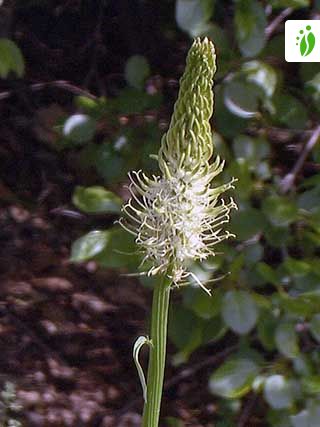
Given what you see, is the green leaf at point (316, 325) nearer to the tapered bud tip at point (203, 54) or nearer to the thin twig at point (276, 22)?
the thin twig at point (276, 22)

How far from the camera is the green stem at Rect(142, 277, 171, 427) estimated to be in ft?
2.79

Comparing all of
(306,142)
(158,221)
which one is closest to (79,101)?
(306,142)

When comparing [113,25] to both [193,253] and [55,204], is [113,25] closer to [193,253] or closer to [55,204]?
[55,204]

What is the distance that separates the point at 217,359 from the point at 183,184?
3.52 ft

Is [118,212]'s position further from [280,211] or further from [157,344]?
[157,344]

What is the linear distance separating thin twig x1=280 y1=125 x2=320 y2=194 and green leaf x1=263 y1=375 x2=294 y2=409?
12.0 inches

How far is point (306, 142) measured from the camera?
1559 millimetres

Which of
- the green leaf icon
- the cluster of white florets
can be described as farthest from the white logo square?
the cluster of white florets

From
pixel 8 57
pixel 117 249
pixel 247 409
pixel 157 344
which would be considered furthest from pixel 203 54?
pixel 247 409

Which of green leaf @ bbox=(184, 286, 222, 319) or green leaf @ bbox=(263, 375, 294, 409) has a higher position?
green leaf @ bbox=(184, 286, 222, 319)

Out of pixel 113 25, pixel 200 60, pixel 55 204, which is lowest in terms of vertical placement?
pixel 55 204

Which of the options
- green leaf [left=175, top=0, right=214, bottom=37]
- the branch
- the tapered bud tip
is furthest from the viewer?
the branch

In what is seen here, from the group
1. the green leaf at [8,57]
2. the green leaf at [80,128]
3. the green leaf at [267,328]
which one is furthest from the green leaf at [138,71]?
the green leaf at [267,328]

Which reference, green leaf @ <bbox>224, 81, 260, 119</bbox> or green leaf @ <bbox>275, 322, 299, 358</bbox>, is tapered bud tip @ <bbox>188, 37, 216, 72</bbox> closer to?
green leaf @ <bbox>224, 81, 260, 119</bbox>
